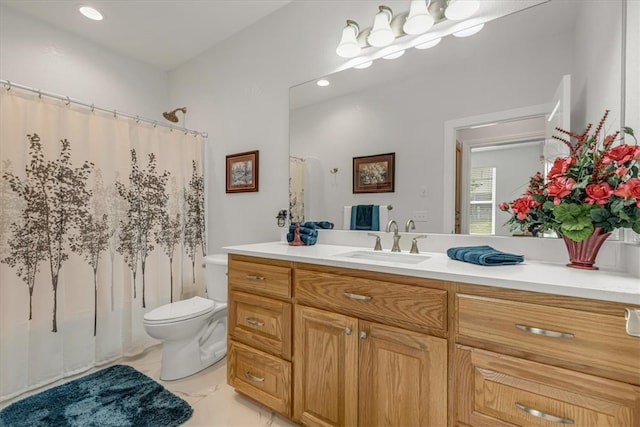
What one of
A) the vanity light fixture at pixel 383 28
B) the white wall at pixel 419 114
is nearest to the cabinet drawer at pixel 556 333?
the white wall at pixel 419 114

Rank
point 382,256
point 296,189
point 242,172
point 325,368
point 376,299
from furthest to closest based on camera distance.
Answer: point 242,172
point 296,189
point 382,256
point 325,368
point 376,299

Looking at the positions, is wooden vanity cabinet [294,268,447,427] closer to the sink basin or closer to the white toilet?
the sink basin

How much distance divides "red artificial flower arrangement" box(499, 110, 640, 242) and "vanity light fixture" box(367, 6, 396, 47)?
1.02 metres

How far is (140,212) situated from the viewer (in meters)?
2.35

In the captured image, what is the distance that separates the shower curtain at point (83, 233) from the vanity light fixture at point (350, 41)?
1.59 meters

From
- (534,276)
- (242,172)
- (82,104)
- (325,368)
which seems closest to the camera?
(534,276)

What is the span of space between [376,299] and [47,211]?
2114 mm

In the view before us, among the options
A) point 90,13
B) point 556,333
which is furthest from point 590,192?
point 90,13

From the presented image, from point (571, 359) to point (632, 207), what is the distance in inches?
20.7

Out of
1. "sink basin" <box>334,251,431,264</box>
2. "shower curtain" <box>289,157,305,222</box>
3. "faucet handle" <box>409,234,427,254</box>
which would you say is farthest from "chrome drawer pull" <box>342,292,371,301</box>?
"shower curtain" <box>289,157,305,222</box>

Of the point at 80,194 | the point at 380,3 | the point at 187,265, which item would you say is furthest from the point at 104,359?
the point at 380,3

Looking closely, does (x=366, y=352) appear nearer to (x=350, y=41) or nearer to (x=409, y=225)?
(x=409, y=225)

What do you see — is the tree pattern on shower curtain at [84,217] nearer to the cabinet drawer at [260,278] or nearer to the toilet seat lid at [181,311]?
the toilet seat lid at [181,311]

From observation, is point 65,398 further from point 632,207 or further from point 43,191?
point 632,207
